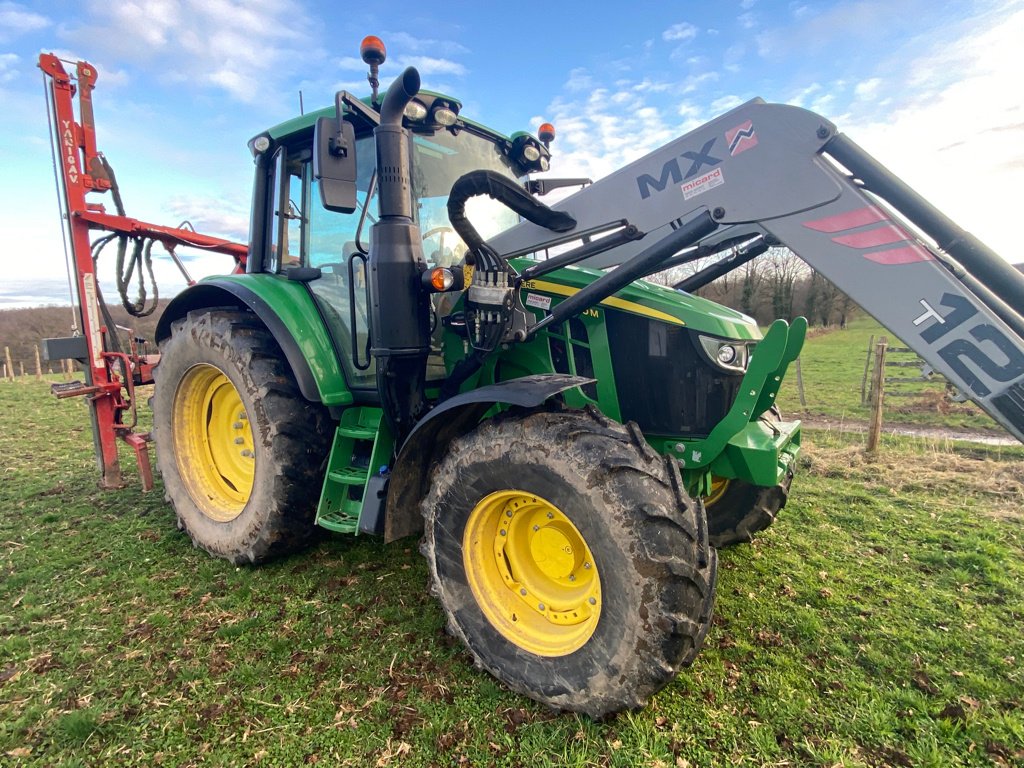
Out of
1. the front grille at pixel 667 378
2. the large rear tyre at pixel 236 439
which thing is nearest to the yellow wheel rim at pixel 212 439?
the large rear tyre at pixel 236 439

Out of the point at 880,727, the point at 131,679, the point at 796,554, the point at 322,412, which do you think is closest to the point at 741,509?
the point at 796,554

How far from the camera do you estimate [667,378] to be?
2842 mm

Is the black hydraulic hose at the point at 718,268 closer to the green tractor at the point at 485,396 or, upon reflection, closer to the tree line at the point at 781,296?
the green tractor at the point at 485,396

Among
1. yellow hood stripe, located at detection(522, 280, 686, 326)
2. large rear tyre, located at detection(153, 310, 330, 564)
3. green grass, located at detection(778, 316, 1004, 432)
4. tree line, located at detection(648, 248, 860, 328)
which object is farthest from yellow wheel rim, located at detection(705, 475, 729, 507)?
tree line, located at detection(648, 248, 860, 328)

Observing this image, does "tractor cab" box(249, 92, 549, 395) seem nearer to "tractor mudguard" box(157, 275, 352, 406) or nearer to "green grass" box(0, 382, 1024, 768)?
"tractor mudguard" box(157, 275, 352, 406)

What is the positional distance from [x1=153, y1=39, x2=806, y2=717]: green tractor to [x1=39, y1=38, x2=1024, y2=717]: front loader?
0.01 m

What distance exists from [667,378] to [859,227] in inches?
42.2

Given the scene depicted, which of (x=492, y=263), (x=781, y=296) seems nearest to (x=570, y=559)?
(x=492, y=263)

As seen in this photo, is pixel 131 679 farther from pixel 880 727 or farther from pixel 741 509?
pixel 741 509

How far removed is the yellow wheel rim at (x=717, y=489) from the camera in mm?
3666

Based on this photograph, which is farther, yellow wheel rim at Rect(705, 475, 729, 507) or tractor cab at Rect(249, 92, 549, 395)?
yellow wheel rim at Rect(705, 475, 729, 507)

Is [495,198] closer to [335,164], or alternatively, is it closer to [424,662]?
[335,164]

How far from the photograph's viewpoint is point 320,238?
138 inches

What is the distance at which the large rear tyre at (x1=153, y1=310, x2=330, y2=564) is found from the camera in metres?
3.27
